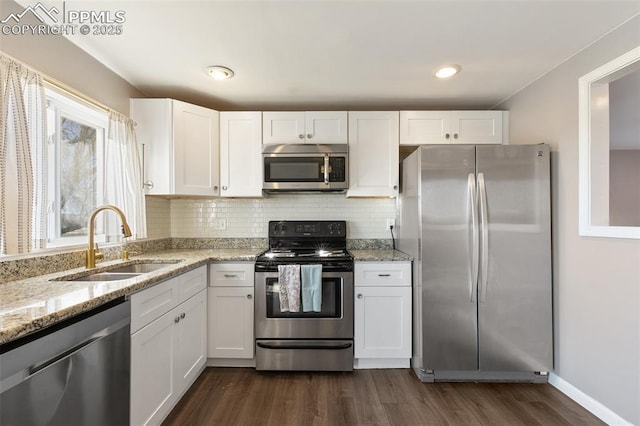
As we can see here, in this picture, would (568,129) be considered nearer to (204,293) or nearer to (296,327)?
(296,327)

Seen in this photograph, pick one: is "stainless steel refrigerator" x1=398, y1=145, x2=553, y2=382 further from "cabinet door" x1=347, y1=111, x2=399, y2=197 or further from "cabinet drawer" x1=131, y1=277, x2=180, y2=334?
"cabinet drawer" x1=131, y1=277, x2=180, y2=334

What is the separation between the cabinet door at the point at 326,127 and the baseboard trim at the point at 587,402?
248cm

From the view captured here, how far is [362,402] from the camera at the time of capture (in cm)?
190

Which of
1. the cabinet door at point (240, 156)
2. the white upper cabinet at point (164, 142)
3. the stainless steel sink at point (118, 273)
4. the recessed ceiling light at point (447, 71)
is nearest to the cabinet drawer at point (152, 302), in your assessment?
the stainless steel sink at point (118, 273)

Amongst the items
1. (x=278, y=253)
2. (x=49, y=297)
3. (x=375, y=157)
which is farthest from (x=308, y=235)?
(x=49, y=297)

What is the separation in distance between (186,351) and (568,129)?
10.1ft

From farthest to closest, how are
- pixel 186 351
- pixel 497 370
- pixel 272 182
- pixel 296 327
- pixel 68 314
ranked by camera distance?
pixel 272 182, pixel 296 327, pixel 497 370, pixel 186 351, pixel 68 314

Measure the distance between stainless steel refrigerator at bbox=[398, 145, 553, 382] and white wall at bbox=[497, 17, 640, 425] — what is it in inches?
3.6

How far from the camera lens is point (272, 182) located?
2551 millimetres

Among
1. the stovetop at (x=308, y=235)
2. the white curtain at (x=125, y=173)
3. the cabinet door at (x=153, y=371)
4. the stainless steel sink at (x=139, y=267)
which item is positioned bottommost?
the cabinet door at (x=153, y=371)

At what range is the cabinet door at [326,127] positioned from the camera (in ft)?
8.48

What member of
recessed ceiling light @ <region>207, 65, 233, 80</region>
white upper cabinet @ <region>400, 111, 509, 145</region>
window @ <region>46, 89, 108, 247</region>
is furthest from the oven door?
recessed ceiling light @ <region>207, 65, 233, 80</region>

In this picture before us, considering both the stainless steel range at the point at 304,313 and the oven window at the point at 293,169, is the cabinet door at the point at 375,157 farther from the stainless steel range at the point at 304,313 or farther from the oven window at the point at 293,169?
the stainless steel range at the point at 304,313

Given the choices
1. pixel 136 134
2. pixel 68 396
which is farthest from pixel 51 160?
pixel 68 396
